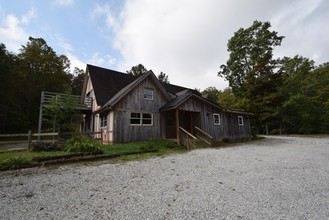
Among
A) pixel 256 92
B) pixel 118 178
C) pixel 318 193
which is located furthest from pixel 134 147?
pixel 256 92

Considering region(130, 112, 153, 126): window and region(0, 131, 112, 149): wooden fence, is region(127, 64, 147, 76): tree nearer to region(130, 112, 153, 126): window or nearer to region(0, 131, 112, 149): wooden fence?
region(0, 131, 112, 149): wooden fence

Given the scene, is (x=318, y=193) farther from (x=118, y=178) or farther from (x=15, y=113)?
(x=15, y=113)

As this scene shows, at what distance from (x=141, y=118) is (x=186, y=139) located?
4.02m

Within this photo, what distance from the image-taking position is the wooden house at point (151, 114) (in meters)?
13.3

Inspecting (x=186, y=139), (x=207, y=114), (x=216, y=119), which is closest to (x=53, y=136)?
(x=186, y=139)

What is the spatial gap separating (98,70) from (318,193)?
19.6 metres

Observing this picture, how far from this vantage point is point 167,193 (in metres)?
4.22

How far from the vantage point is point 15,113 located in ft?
80.9

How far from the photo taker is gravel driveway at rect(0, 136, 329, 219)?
3.23 m

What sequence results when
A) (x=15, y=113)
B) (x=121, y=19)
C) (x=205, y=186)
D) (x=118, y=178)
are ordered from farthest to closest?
(x=15, y=113) < (x=121, y=19) < (x=118, y=178) < (x=205, y=186)

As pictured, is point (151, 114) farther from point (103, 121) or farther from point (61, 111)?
point (61, 111)

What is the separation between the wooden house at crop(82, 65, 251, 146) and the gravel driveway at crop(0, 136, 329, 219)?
6788 millimetres

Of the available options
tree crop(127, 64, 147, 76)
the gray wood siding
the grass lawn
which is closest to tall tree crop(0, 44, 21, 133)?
the grass lawn

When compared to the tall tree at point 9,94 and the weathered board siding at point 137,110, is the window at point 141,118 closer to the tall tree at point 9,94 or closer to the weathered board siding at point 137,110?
the weathered board siding at point 137,110
